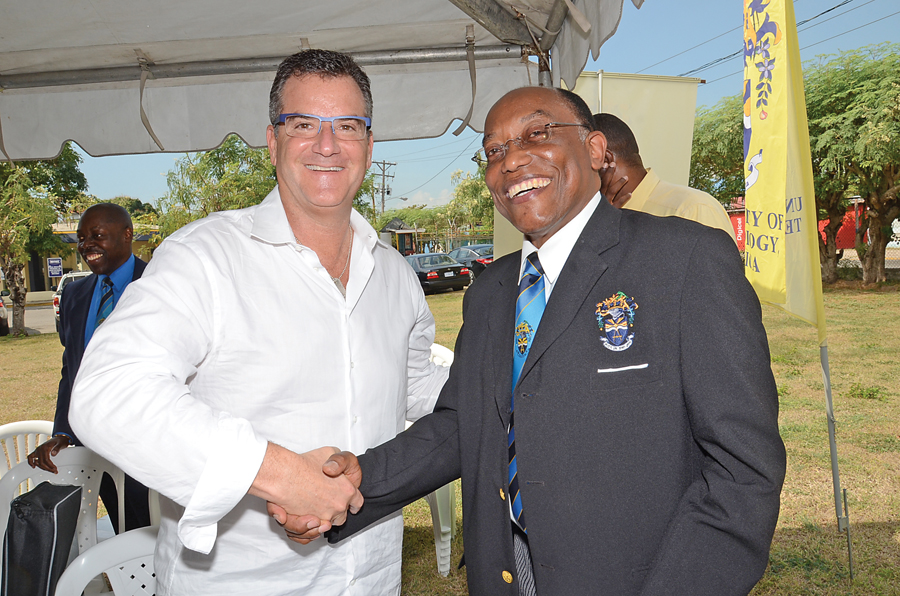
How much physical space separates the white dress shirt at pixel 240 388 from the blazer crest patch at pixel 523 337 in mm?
547

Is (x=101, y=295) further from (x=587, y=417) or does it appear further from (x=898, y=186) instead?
(x=898, y=186)

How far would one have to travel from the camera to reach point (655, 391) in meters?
1.38

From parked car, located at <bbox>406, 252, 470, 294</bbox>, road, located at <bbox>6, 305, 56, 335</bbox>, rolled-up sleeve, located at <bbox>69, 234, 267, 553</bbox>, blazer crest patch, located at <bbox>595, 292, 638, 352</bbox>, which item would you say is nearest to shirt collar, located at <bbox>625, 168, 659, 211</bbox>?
blazer crest patch, located at <bbox>595, 292, 638, 352</bbox>

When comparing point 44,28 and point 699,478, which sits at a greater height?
point 44,28

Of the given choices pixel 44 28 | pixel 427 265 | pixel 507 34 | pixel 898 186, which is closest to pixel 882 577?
pixel 507 34

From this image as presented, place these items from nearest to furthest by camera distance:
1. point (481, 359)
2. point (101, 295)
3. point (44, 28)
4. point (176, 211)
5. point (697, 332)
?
point (697, 332) → point (481, 359) → point (44, 28) → point (101, 295) → point (176, 211)

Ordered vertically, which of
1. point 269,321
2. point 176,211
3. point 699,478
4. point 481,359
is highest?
point 176,211

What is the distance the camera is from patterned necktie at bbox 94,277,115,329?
12.7 ft

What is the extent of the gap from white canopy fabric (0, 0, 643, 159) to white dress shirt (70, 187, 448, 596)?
164cm

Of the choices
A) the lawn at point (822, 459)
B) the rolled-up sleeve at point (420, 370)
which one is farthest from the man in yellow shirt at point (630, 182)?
the lawn at point (822, 459)

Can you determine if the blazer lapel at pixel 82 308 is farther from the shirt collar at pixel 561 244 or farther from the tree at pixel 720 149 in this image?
the tree at pixel 720 149

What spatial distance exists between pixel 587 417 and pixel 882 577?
4.00 m

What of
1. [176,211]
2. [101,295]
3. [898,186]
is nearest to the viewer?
[101,295]

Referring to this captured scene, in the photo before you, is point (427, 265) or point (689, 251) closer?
point (689, 251)
